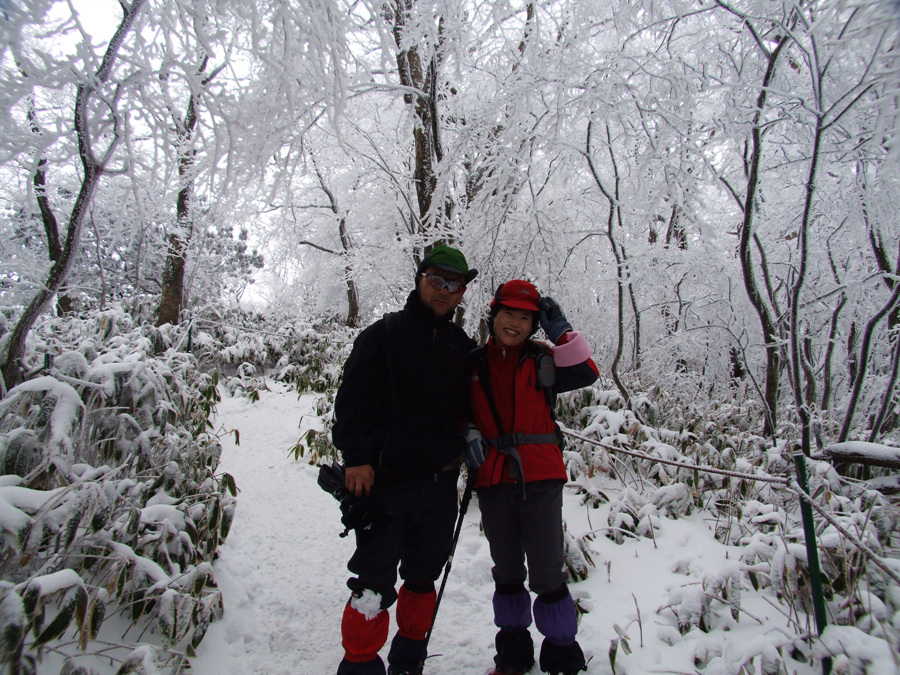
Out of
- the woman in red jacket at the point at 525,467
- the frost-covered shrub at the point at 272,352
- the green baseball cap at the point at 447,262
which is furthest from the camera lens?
the frost-covered shrub at the point at 272,352

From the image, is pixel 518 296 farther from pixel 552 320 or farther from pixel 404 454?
pixel 404 454

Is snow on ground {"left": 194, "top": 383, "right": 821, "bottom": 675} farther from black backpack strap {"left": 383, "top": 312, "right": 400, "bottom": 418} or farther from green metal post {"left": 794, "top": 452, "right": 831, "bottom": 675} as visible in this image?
black backpack strap {"left": 383, "top": 312, "right": 400, "bottom": 418}

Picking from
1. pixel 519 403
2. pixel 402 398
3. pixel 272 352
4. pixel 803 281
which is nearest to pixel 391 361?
pixel 402 398

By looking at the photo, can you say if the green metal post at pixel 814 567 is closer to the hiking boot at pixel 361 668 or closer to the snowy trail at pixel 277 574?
the hiking boot at pixel 361 668

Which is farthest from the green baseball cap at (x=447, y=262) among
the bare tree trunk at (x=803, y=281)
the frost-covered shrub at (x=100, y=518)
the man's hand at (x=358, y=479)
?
the bare tree trunk at (x=803, y=281)

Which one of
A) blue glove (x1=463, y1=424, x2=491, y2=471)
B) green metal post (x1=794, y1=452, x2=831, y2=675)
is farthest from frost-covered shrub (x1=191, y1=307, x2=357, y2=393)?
green metal post (x1=794, y1=452, x2=831, y2=675)

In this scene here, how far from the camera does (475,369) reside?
85.7 inches

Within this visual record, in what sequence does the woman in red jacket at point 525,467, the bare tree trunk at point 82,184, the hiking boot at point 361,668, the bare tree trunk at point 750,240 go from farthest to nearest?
1. the bare tree trunk at point 750,240
2. the woman in red jacket at point 525,467
3. the hiking boot at point 361,668
4. the bare tree trunk at point 82,184

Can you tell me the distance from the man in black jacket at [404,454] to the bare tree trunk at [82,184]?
53.8 inches

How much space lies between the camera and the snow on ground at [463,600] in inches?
78.5

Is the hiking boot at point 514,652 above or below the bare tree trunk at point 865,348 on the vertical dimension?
below

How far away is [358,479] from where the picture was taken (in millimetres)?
1869

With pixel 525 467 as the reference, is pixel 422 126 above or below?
above

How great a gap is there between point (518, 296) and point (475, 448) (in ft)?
2.38
